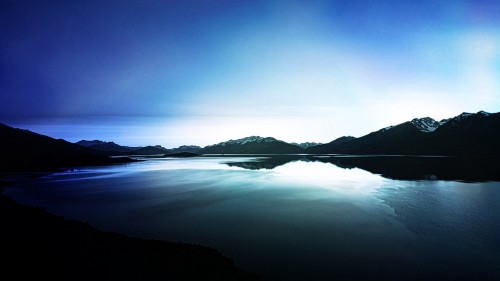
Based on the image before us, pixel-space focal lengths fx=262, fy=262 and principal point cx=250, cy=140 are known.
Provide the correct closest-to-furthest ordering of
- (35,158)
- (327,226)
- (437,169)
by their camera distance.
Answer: (327,226), (437,169), (35,158)

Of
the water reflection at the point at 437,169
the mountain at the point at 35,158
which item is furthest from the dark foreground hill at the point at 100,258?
the mountain at the point at 35,158

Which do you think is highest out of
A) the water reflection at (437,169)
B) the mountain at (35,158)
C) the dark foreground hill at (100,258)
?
the mountain at (35,158)

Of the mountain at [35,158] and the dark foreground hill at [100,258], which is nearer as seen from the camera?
the dark foreground hill at [100,258]

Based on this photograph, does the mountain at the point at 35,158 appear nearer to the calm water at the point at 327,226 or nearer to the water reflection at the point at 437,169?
the water reflection at the point at 437,169

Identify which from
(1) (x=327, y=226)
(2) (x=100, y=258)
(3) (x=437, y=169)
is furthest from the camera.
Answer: (3) (x=437, y=169)

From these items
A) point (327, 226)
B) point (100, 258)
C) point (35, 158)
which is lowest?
point (327, 226)

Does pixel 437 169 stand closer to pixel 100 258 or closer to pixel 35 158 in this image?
pixel 100 258

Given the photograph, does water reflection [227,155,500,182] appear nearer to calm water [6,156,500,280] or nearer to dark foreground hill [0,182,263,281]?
calm water [6,156,500,280]

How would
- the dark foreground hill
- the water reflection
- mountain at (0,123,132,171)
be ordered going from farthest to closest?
mountain at (0,123,132,171)
the water reflection
the dark foreground hill

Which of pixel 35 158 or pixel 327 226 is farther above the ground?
pixel 35 158

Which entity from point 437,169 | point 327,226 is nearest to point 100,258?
point 327,226

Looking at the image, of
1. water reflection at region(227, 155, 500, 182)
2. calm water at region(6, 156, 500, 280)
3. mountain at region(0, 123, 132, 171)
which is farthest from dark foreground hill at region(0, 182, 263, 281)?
mountain at region(0, 123, 132, 171)

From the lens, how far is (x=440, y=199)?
35000mm

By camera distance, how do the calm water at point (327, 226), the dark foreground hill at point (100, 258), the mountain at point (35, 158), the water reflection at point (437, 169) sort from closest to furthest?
the dark foreground hill at point (100, 258), the calm water at point (327, 226), the water reflection at point (437, 169), the mountain at point (35, 158)
